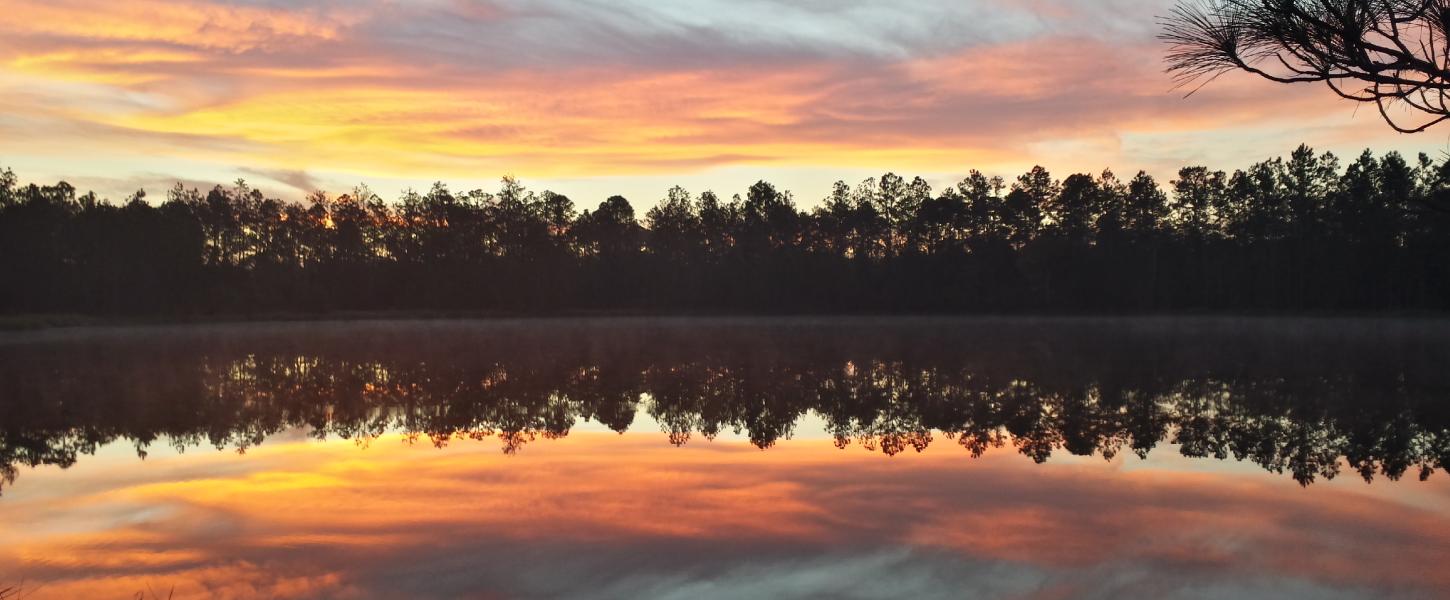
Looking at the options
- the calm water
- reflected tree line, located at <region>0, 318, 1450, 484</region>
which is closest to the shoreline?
reflected tree line, located at <region>0, 318, 1450, 484</region>

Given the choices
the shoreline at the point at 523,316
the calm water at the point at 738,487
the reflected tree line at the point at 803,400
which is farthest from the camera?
the shoreline at the point at 523,316

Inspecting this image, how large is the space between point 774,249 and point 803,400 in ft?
246

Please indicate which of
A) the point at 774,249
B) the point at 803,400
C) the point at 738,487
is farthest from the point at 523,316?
the point at 738,487

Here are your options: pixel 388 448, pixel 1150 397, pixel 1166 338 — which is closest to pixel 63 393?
pixel 388 448

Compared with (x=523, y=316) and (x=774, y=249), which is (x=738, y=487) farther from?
(x=774, y=249)

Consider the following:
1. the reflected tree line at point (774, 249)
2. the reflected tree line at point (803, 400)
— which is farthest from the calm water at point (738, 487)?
the reflected tree line at point (774, 249)

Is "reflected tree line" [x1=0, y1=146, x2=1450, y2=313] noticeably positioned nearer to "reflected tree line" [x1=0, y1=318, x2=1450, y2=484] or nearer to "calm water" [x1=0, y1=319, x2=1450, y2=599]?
"reflected tree line" [x1=0, y1=318, x2=1450, y2=484]

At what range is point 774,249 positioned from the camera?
298 ft

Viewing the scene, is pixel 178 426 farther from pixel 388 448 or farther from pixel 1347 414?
pixel 1347 414

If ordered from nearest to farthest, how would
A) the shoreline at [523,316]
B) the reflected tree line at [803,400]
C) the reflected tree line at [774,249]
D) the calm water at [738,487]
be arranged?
the calm water at [738,487], the reflected tree line at [803,400], the shoreline at [523,316], the reflected tree line at [774,249]

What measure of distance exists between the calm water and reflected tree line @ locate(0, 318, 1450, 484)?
0.34 feet

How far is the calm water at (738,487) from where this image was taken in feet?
20.4

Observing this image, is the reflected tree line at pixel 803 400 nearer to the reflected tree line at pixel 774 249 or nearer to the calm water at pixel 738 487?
the calm water at pixel 738 487

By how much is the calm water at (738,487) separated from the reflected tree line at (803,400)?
104mm
